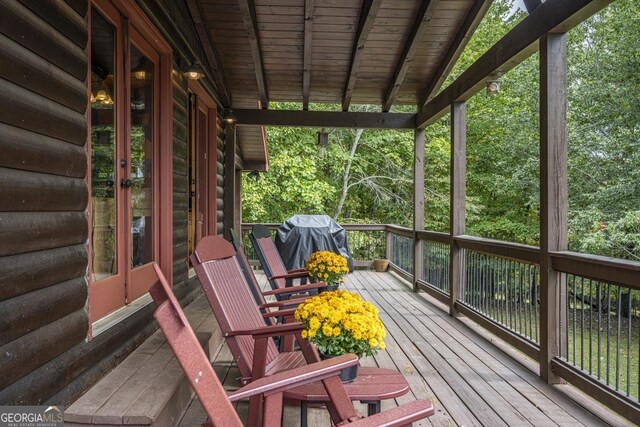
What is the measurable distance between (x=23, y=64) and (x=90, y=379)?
4.64 ft

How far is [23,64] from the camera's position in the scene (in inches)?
74.1

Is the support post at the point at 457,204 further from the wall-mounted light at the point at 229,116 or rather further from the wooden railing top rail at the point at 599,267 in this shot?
the wall-mounted light at the point at 229,116

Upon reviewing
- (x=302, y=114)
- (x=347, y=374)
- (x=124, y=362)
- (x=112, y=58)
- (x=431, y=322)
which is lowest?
(x=431, y=322)

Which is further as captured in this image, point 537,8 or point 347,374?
point 537,8

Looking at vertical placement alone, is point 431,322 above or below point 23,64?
→ below

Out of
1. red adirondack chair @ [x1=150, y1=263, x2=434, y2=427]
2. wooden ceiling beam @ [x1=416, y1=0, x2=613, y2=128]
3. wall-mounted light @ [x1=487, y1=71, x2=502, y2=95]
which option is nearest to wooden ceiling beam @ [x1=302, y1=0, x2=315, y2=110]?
wooden ceiling beam @ [x1=416, y1=0, x2=613, y2=128]

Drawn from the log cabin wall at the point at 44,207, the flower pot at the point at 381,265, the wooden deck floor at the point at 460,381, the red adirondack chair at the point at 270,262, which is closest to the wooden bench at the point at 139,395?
the log cabin wall at the point at 44,207

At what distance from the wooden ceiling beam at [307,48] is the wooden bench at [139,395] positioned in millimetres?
3170

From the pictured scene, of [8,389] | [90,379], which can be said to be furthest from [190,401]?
[8,389]

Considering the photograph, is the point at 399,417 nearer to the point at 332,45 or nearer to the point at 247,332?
the point at 247,332

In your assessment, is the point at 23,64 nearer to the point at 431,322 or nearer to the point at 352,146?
the point at 431,322

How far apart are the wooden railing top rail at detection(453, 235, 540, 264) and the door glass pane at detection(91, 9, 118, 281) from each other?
295 cm

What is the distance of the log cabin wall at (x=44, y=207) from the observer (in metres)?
1.78

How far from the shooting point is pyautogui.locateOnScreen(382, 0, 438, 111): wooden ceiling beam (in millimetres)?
4895
